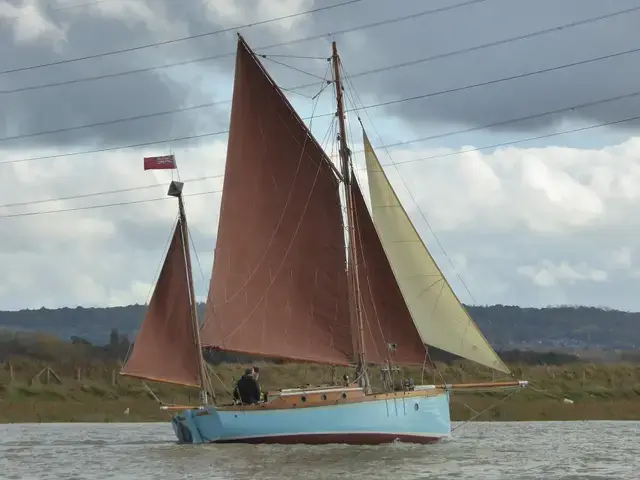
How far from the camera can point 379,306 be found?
2329 inches

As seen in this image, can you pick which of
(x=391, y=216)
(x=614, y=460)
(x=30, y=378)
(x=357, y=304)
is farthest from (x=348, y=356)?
(x=30, y=378)

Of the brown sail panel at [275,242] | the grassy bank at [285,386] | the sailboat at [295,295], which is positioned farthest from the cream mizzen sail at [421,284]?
the grassy bank at [285,386]

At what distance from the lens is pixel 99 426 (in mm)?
80500

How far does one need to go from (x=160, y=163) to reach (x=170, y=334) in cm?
744

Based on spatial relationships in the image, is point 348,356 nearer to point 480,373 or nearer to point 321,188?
point 321,188

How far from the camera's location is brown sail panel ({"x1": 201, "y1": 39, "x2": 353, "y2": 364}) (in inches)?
2349

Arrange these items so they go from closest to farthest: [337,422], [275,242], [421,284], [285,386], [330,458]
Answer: [330,458], [421,284], [337,422], [275,242], [285,386]

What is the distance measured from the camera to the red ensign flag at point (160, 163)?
200ft

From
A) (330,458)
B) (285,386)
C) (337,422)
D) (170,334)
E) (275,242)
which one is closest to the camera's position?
(330,458)

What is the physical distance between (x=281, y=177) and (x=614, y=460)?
718 inches

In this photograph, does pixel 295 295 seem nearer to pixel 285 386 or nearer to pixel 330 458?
pixel 330 458

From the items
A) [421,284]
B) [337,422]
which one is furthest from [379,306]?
[337,422]

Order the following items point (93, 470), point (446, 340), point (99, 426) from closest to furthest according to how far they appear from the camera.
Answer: point (93, 470), point (446, 340), point (99, 426)

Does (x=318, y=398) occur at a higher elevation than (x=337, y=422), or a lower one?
higher
